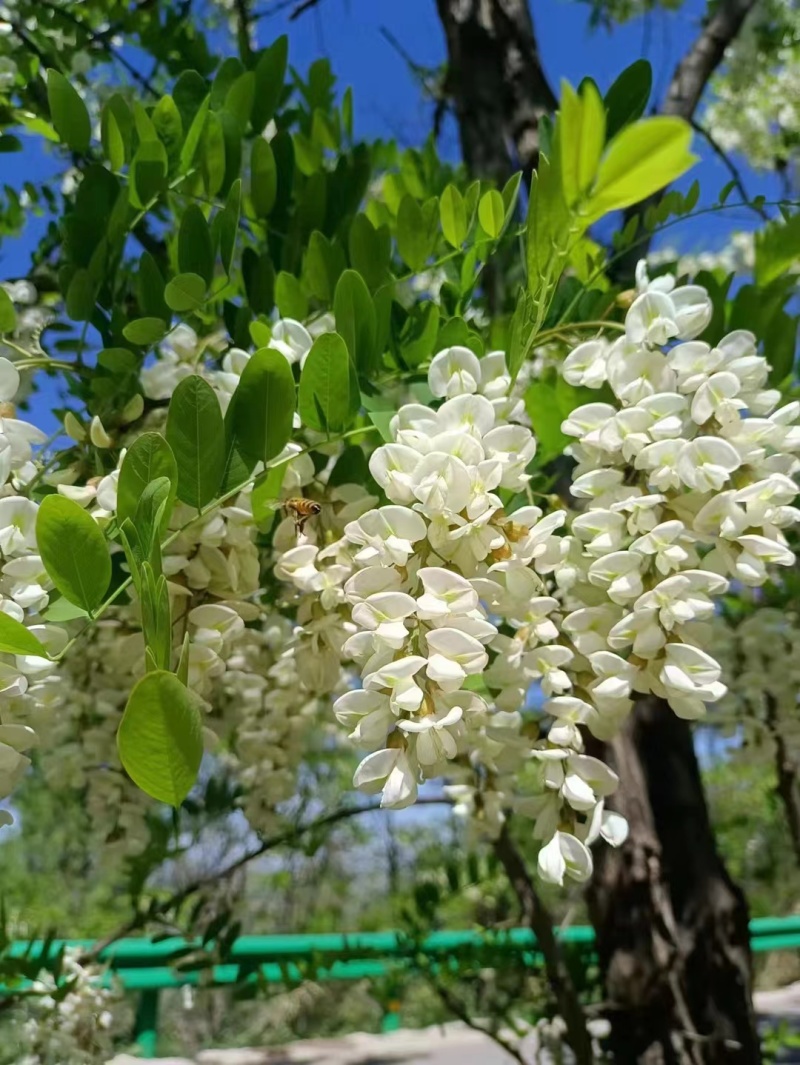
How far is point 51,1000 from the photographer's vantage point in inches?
36.9

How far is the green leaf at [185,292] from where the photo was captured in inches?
19.6

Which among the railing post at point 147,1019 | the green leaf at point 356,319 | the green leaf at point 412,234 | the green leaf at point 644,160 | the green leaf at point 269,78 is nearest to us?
the green leaf at point 644,160

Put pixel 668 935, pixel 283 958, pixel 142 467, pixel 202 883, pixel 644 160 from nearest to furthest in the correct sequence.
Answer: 1. pixel 644 160
2. pixel 142 467
3. pixel 668 935
4. pixel 202 883
5. pixel 283 958

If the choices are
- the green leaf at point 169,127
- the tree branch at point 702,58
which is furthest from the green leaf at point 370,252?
the tree branch at point 702,58

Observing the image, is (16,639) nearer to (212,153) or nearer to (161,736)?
(161,736)

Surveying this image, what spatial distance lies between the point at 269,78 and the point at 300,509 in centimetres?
37

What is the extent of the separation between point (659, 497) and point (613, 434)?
38 millimetres

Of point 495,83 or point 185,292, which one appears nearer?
point 185,292

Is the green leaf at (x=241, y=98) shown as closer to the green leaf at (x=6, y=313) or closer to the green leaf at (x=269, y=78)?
the green leaf at (x=269, y=78)

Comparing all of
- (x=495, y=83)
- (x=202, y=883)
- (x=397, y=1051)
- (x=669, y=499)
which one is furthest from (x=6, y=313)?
(x=397, y=1051)

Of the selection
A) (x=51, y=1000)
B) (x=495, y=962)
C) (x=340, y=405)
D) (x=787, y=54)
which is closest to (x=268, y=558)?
(x=340, y=405)

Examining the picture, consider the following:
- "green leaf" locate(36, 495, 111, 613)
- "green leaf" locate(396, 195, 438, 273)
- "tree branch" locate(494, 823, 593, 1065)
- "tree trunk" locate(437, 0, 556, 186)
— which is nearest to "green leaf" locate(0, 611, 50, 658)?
"green leaf" locate(36, 495, 111, 613)

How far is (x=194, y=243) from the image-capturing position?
52cm

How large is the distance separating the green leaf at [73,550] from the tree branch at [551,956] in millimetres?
568
